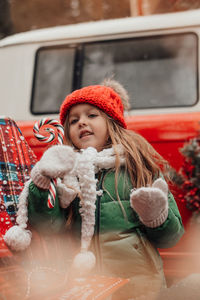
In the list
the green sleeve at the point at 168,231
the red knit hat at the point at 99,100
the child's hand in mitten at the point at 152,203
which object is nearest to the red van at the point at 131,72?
the red knit hat at the point at 99,100

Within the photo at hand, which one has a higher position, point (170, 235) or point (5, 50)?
point (5, 50)

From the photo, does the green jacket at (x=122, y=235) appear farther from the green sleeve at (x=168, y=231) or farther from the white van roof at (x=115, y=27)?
the white van roof at (x=115, y=27)

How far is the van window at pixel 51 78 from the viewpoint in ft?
11.0

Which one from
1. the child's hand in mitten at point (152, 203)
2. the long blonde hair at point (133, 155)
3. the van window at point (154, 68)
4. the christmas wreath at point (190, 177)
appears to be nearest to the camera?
the child's hand in mitten at point (152, 203)

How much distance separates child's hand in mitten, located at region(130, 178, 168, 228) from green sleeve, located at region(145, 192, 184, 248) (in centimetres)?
7

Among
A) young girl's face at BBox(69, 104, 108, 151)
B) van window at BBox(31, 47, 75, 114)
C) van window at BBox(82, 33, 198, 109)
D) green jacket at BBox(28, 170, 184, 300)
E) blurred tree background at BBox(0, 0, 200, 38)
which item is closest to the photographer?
green jacket at BBox(28, 170, 184, 300)

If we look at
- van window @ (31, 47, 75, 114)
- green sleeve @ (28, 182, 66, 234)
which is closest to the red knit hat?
green sleeve @ (28, 182, 66, 234)

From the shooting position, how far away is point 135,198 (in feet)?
4.51

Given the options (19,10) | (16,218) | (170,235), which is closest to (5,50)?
(16,218)

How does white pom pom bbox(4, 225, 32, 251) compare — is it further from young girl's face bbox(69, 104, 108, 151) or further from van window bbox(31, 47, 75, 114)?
van window bbox(31, 47, 75, 114)

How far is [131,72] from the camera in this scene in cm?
316

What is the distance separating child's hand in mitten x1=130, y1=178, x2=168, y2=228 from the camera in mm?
1361

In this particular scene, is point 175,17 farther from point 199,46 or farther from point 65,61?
point 65,61

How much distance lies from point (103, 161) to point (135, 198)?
1.32 feet
